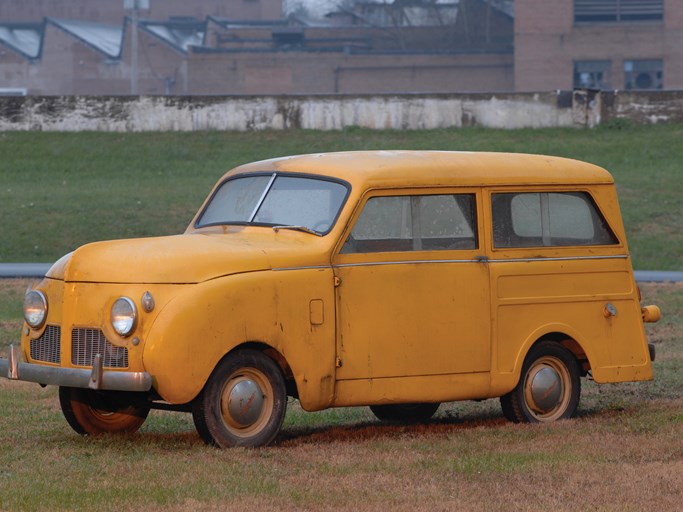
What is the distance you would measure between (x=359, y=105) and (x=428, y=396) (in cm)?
3115

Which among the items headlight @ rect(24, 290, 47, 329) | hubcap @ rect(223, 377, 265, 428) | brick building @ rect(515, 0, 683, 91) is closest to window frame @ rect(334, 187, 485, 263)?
hubcap @ rect(223, 377, 265, 428)

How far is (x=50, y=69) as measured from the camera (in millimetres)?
81375

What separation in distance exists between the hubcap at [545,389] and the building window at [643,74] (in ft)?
204

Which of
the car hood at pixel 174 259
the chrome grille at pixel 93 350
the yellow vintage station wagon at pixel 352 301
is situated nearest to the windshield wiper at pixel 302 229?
the yellow vintage station wagon at pixel 352 301

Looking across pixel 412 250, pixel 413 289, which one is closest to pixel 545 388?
pixel 413 289

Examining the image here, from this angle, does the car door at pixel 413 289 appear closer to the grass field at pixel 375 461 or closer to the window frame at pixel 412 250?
the window frame at pixel 412 250

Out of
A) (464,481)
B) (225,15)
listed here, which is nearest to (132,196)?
(464,481)

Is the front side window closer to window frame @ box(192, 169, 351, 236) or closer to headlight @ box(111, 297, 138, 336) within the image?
window frame @ box(192, 169, 351, 236)

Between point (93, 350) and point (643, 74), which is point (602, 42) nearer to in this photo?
point (643, 74)

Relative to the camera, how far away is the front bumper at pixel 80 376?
24.4 feet

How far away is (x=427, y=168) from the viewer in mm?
8812

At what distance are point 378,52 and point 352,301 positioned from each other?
67.9 meters

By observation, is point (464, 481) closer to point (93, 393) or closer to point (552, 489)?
point (552, 489)

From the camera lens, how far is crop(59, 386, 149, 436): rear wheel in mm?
8523
